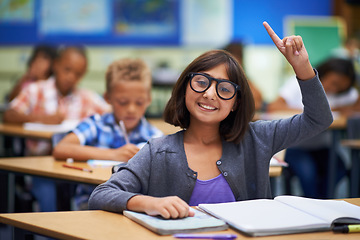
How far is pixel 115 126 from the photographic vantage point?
2.44 metres

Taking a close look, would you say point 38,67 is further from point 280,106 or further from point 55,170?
point 55,170

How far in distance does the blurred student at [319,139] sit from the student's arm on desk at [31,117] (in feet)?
5.28

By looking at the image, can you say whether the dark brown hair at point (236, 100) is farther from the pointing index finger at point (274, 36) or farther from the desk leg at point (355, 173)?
the desk leg at point (355, 173)

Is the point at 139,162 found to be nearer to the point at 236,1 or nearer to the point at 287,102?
the point at 287,102

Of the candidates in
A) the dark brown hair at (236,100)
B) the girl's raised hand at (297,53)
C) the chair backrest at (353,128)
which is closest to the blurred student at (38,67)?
the chair backrest at (353,128)

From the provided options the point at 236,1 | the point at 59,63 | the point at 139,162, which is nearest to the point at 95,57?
the point at 236,1

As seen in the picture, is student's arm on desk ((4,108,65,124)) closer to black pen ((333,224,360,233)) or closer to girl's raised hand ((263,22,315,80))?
girl's raised hand ((263,22,315,80))

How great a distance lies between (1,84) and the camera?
22.9 ft

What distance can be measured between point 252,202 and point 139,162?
0.36 metres

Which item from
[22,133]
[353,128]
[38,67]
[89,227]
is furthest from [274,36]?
[38,67]

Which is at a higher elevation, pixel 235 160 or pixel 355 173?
pixel 235 160

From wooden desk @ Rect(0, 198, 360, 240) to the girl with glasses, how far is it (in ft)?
0.45

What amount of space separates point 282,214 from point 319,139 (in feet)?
8.94

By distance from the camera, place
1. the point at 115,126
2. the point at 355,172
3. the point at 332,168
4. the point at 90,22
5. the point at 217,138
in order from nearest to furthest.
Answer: the point at 217,138
the point at 115,126
the point at 355,172
the point at 332,168
the point at 90,22
